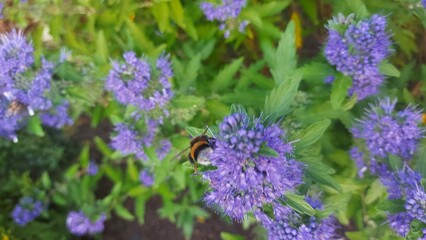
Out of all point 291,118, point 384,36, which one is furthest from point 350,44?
point 291,118

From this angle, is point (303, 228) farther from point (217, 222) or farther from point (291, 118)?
point (217, 222)

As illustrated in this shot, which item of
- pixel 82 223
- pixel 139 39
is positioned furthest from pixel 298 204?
pixel 82 223

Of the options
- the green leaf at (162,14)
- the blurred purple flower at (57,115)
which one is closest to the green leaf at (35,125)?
the blurred purple flower at (57,115)

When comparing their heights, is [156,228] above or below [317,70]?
below

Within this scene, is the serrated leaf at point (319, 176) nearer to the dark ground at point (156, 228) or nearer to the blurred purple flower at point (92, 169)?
the dark ground at point (156, 228)

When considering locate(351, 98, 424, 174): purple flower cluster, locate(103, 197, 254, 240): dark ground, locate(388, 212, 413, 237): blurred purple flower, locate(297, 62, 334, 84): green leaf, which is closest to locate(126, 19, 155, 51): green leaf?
locate(297, 62, 334, 84): green leaf

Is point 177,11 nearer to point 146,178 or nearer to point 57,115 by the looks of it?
point 57,115
